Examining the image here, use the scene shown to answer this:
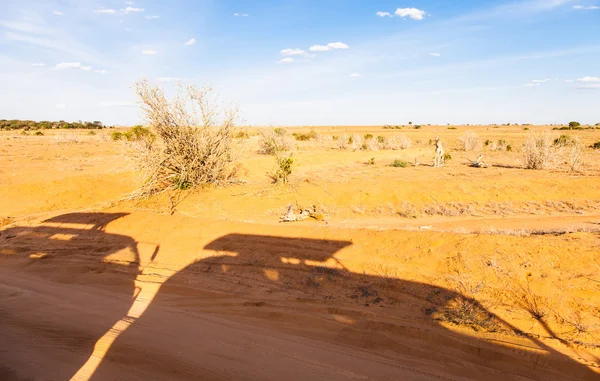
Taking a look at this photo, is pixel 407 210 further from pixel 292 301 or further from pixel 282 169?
pixel 292 301

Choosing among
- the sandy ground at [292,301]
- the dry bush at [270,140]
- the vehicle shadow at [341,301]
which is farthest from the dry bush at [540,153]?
the vehicle shadow at [341,301]

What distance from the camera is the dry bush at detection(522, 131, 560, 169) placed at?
58.0ft

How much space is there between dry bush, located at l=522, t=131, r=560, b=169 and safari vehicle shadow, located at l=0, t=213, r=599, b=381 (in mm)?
15733

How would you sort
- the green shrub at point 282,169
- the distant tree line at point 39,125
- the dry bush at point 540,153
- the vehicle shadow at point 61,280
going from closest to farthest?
the vehicle shadow at point 61,280
the green shrub at point 282,169
the dry bush at point 540,153
the distant tree line at point 39,125

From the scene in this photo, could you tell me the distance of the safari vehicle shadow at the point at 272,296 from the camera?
3855 millimetres

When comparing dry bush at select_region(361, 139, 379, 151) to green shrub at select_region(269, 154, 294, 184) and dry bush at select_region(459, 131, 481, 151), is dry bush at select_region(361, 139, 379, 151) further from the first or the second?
green shrub at select_region(269, 154, 294, 184)

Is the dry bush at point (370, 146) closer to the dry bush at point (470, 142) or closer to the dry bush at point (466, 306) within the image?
the dry bush at point (470, 142)

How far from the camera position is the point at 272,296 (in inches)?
215

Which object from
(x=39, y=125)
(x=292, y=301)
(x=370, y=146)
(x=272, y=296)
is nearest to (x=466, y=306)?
(x=292, y=301)

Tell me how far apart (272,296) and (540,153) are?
1791cm

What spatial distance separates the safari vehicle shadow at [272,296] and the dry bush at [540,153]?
1573cm

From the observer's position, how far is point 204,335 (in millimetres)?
4480

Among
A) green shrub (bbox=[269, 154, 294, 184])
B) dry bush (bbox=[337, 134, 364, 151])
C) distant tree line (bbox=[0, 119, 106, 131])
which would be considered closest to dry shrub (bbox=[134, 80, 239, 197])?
green shrub (bbox=[269, 154, 294, 184])

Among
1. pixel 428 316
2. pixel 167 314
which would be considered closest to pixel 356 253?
pixel 428 316
